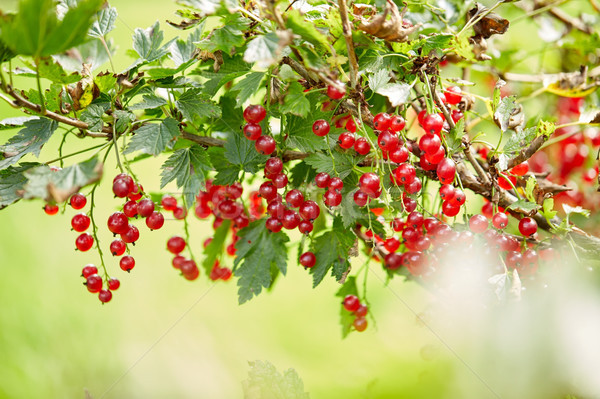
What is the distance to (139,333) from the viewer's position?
1475 millimetres

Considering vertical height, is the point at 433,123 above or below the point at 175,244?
above

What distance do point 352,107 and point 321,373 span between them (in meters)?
0.71

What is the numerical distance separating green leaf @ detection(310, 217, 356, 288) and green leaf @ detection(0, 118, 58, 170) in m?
0.41

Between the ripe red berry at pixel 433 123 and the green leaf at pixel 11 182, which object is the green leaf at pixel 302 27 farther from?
the green leaf at pixel 11 182

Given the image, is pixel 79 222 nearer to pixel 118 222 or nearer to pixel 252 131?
pixel 118 222

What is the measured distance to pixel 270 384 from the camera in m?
0.59

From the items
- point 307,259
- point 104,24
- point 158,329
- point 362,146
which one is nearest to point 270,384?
point 307,259

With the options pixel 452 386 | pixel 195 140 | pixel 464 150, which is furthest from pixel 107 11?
pixel 452 386

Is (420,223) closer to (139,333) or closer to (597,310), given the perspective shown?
(597,310)

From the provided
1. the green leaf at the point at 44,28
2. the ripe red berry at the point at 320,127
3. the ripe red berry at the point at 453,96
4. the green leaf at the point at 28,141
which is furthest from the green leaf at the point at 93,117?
the ripe red berry at the point at 453,96

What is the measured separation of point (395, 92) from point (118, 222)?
0.41 meters

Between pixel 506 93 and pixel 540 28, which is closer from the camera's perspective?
pixel 540 28

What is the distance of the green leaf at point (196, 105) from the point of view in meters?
0.63

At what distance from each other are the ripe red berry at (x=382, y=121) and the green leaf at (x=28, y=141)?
41 cm
